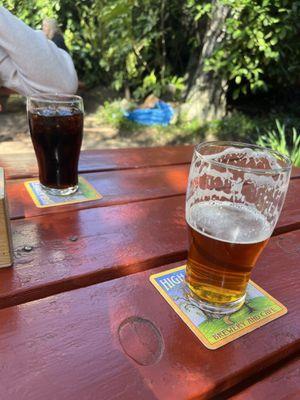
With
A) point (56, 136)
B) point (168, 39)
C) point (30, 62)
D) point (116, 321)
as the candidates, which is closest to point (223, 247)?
point (116, 321)

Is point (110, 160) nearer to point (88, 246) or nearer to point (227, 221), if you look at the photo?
point (88, 246)

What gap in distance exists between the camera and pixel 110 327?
0.46 metres

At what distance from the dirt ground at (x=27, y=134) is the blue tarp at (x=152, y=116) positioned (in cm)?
23

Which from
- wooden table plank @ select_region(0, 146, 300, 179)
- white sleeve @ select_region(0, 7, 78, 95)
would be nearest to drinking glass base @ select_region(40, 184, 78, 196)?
wooden table plank @ select_region(0, 146, 300, 179)

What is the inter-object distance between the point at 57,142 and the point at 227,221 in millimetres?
445

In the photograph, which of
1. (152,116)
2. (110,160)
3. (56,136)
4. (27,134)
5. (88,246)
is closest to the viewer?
(88,246)

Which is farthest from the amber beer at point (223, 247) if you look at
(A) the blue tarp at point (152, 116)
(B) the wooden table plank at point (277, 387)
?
(A) the blue tarp at point (152, 116)

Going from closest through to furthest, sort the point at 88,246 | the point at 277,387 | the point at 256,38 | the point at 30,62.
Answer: the point at 277,387
the point at 88,246
the point at 30,62
the point at 256,38

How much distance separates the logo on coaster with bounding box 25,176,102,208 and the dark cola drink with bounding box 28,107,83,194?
2 centimetres

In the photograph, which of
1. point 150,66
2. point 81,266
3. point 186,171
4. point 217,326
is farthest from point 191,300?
point 150,66

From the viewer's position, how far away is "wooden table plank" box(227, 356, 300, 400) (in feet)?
1.33

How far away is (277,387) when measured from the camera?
16.4 inches

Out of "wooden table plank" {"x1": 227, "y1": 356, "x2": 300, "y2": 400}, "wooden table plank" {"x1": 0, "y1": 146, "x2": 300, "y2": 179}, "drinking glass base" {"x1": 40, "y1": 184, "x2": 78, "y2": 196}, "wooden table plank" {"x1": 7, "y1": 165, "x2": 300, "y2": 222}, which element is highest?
"wooden table plank" {"x1": 227, "y1": 356, "x2": 300, "y2": 400}

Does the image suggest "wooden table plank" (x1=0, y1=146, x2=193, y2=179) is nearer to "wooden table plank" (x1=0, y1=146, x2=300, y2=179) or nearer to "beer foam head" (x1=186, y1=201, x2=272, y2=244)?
"wooden table plank" (x1=0, y1=146, x2=300, y2=179)
